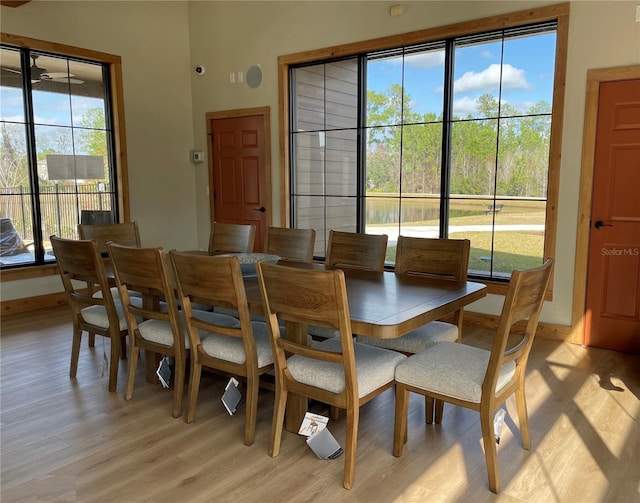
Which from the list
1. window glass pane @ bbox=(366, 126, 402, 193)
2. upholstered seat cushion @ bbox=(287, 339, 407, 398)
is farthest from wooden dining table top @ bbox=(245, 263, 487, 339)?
window glass pane @ bbox=(366, 126, 402, 193)

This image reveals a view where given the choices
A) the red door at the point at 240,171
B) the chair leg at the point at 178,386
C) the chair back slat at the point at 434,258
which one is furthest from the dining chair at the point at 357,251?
the red door at the point at 240,171

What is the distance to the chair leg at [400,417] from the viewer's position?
2.27 m

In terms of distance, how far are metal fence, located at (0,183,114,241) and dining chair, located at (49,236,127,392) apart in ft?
7.22

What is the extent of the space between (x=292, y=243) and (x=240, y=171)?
2682 mm

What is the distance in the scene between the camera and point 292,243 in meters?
3.64

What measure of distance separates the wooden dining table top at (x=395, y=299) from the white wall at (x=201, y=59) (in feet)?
6.08

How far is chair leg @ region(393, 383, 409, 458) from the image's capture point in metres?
2.27

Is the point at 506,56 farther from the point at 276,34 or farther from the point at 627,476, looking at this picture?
the point at 627,476

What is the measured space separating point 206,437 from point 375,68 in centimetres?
377

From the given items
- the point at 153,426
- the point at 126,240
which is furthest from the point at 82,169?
the point at 153,426

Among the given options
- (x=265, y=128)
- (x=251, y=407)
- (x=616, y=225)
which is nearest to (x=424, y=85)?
(x=265, y=128)

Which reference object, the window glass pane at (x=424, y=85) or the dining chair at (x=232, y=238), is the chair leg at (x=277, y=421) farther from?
the window glass pane at (x=424, y=85)

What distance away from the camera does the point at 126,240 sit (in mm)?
4102

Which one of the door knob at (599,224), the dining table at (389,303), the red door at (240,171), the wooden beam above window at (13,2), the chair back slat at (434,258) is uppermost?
the wooden beam above window at (13,2)
